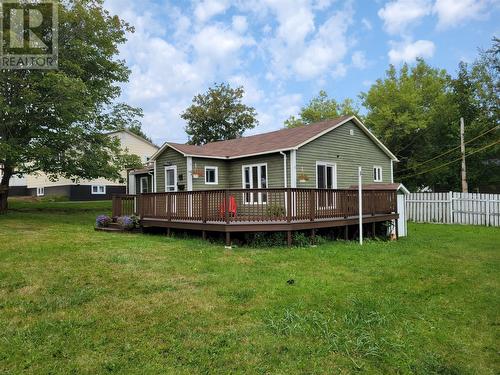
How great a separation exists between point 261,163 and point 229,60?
624 cm

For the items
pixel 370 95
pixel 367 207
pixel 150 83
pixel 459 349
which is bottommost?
pixel 459 349

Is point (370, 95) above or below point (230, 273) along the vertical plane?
above

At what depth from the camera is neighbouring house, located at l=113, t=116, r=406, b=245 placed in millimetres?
9641

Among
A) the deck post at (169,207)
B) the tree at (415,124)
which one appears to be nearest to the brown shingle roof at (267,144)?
the deck post at (169,207)

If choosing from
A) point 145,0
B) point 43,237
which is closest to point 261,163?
point 145,0

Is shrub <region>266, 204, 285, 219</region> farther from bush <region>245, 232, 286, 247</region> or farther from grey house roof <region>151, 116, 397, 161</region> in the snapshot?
grey house roof <region>151, 116, 397, 161</region>

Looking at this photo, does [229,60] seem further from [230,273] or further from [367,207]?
[230,273]

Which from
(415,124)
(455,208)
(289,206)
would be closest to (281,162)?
(289,206)

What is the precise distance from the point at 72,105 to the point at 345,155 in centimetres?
1172

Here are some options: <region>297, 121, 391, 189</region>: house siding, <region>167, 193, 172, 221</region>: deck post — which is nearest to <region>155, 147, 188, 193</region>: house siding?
<region>167, 193, 172, 221</region>: deck post

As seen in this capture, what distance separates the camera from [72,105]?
14195 mm

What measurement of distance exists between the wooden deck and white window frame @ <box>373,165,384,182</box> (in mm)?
6600

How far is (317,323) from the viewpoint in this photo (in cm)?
433

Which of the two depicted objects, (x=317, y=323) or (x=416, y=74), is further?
(x=416, y=74)
